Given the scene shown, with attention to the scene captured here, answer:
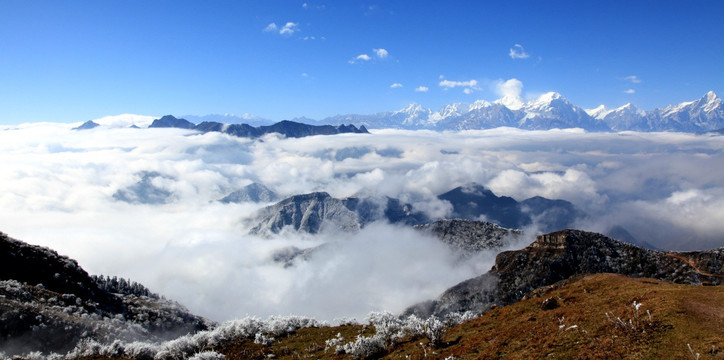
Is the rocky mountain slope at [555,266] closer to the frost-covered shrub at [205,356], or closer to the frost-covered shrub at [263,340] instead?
the frost-covered shrub at [263,340]

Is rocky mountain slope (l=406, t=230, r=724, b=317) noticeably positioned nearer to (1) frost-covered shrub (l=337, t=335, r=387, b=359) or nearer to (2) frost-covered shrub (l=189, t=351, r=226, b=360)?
(1) frost-covered shrub (l=337, t=335, r=387, b=359)

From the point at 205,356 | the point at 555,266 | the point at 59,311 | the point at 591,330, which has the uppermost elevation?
the point at 591,330

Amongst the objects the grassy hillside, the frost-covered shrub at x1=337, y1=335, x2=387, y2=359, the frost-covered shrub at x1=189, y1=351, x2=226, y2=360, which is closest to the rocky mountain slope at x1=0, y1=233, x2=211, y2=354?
the frost-covered shrub at x1=189, y1=351, x2=226, y2=360

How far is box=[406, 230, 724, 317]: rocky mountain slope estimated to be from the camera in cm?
11154

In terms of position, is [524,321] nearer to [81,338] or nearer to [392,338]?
[392,338]

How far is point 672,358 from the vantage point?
18516mm

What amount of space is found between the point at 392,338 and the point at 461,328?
6.76 meters

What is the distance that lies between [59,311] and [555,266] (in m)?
144

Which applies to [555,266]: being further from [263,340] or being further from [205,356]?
[205,356]

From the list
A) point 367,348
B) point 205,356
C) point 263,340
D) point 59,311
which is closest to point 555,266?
point 263,340

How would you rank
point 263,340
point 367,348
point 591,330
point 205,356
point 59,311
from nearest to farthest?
point 591,330 < point 367,348 < point 205,356 < point 263,340 < point 59,311

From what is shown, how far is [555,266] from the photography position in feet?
460

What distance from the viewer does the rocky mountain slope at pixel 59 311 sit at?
164 ft

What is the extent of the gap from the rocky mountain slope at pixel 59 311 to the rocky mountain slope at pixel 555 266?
95504 mm
